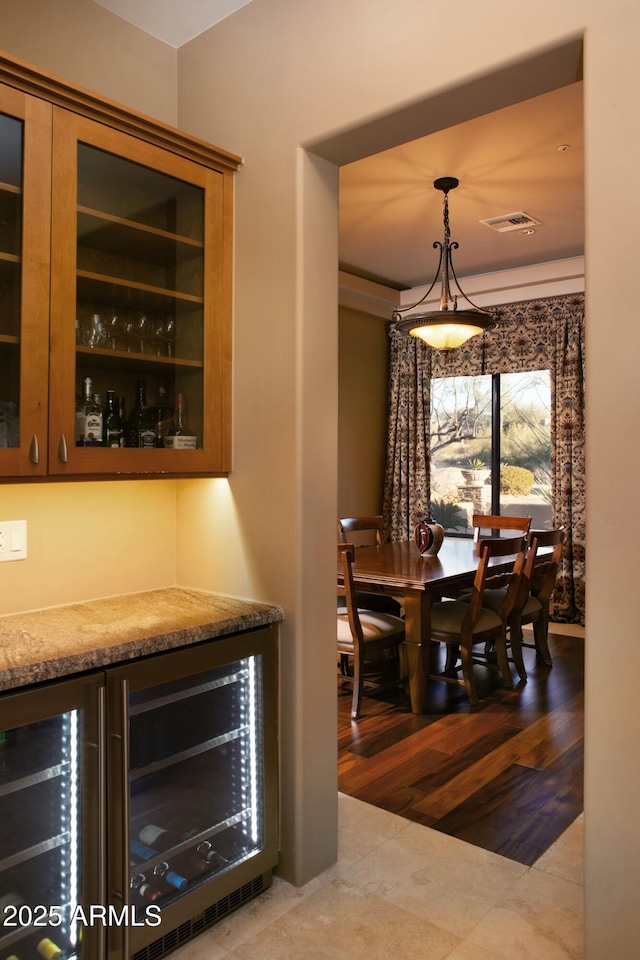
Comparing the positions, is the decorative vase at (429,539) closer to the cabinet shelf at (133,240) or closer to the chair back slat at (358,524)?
the chair back slat at (358,524)

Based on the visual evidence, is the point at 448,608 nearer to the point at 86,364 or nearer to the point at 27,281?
the point at 86,364

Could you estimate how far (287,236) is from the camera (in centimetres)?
216

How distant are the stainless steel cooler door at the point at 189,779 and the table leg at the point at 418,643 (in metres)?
1.59

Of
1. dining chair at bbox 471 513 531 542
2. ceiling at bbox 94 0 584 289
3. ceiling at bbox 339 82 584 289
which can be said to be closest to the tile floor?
dining chair at bbox 471 513 531 542

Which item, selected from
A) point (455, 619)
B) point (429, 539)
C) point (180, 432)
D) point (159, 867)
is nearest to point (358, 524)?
point (429, 539)

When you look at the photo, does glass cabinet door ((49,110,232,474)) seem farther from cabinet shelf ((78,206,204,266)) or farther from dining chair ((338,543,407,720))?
dining chair ((338,543,407,720))

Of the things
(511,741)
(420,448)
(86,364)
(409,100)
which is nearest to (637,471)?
(409,100)

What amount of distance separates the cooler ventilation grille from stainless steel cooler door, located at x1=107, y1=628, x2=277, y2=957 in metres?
0.01

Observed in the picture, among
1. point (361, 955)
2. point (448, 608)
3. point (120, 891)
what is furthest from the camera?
point (448, 608)

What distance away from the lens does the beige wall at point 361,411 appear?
639 centimetres

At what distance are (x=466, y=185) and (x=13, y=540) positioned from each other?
3507 mm

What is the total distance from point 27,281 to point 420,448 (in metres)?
5.24

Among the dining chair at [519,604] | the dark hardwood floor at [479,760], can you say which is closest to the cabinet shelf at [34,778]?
the dark hardwood floor at [479,760]

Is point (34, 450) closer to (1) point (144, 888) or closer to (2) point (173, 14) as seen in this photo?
(1) point (144, 888)
